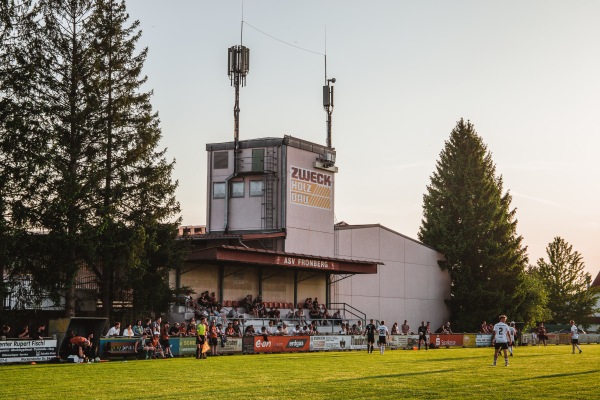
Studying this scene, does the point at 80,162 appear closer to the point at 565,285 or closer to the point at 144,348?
the point at 144,348

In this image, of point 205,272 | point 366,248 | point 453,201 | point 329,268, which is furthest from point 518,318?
point 205,272

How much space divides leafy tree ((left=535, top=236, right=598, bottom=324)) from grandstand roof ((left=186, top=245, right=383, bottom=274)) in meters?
54.9

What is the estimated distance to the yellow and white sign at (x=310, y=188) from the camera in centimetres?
5559

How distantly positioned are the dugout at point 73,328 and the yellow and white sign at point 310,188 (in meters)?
21.4

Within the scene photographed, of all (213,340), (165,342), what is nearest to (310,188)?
(213,340)

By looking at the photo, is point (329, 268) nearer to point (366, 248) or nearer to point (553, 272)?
point (366, 248)


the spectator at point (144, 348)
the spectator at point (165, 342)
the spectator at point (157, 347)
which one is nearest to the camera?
the spectator at point (144, 348)

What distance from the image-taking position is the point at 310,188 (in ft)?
187

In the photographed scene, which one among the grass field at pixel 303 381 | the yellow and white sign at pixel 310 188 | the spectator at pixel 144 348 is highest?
the yellow and white sign at pixel 310 188

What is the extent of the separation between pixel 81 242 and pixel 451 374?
21632 mm

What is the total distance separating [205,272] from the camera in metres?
49.5

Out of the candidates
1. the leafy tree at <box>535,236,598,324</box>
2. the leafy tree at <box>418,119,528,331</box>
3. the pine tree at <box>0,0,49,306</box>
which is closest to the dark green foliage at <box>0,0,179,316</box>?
the pine tree at <box>0,0,49,306</box>

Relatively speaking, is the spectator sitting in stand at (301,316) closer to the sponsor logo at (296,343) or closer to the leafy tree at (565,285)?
the sponsor logo at (296,343)

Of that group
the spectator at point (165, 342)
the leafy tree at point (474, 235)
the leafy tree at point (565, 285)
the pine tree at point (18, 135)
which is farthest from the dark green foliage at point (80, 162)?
the leafy tree at point (565, 285)
